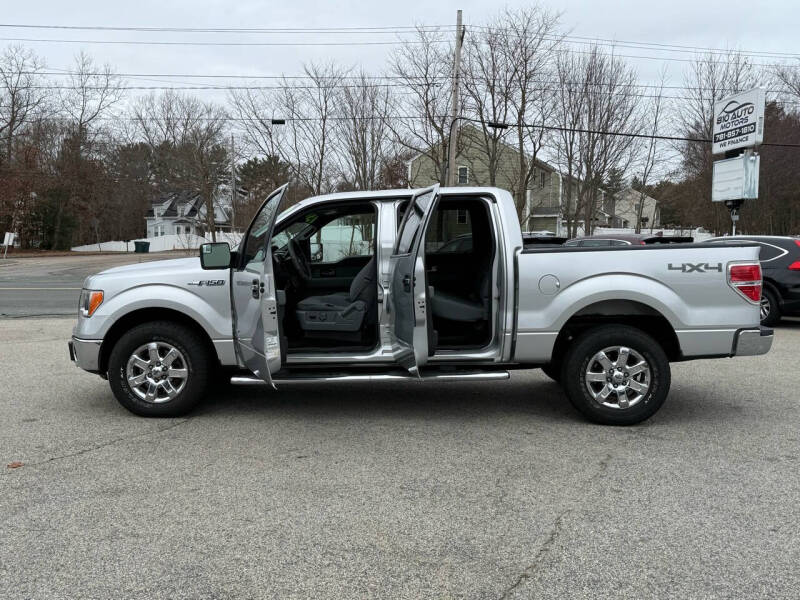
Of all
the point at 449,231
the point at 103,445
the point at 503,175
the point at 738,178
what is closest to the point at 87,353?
the point at 103,445

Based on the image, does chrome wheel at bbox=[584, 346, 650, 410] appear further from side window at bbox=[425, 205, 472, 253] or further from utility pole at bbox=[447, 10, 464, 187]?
utility pole at bbox=[447, 10, 464, 187]

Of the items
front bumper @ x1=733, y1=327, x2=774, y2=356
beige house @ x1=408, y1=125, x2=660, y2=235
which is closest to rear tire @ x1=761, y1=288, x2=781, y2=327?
front bumper @ x1=733, y1=327, x2=774, y2=356

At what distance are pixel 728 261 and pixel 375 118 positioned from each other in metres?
24.0

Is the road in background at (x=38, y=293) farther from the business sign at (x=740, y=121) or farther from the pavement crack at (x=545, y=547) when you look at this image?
the business sign at (x=740, y=121)

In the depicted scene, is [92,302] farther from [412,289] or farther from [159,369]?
[412,289]

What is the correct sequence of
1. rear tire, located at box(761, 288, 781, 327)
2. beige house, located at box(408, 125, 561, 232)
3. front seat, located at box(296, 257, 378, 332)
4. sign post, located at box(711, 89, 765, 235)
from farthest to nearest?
1. beige house, located at box(408, 125, 561, 232)
2. sign post, located at box(711, 89, 765, 235)
3. rear tire, located at box(761, 288, 781, 327)
4. front seat, located at box(296, 257, 378, 332)

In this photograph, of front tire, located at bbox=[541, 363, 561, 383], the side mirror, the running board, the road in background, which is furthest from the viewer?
the road in background

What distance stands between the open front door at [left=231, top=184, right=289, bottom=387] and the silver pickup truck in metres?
0.01

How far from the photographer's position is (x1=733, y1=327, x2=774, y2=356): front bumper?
514cm

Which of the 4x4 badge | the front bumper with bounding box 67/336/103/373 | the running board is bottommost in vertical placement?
the running board

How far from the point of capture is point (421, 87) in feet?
88.0

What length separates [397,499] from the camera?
12.5ft

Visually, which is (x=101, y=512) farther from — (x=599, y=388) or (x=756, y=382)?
(x=756, y=382)

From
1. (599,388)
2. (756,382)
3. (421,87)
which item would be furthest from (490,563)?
(421,87)
